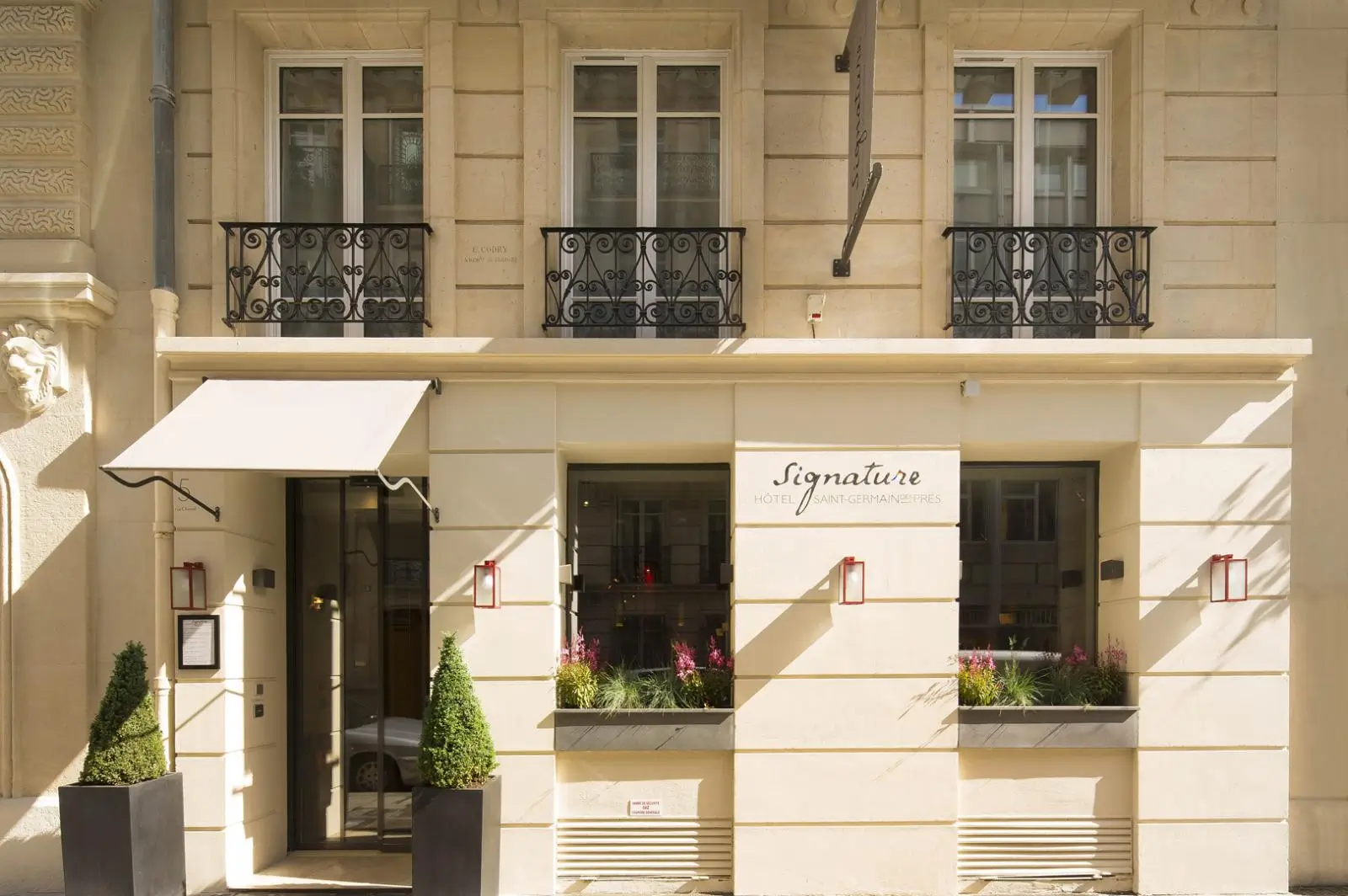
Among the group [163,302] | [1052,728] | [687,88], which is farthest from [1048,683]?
[163,302]

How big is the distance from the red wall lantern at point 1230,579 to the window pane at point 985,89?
13.7 ft

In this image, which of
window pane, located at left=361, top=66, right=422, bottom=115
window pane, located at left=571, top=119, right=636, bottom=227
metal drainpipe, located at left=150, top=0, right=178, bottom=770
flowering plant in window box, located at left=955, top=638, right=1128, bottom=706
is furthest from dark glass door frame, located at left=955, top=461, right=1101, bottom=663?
metal drainpipe, located at left=150, top=0, right=178, bottom=770

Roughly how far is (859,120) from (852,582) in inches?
139

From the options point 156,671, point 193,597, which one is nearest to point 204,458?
point 193,597

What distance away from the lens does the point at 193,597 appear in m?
8.08

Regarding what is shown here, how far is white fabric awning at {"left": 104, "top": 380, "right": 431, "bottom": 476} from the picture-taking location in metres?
6.98

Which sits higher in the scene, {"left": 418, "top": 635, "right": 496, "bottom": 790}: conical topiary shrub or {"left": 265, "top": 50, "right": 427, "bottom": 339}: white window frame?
{"left": 265, "top": 50, "right": 427, "bottom": 339}: white window frame

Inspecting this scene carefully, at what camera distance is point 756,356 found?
8.15 metres

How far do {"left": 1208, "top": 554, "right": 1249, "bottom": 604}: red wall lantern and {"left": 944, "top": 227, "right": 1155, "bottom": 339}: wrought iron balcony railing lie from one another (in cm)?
199

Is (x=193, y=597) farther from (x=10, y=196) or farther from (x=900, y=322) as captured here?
(x=900, y=322)

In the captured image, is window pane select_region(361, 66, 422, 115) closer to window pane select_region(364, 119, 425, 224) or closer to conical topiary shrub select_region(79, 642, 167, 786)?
window pane select_region(364, 119, 425, 224)

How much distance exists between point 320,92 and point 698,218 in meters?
3.47

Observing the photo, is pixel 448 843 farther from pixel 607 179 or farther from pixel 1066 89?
pixel 1066 89

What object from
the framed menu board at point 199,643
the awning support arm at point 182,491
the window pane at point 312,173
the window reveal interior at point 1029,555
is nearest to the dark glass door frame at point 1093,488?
the window reveal interior at point 1029,555
